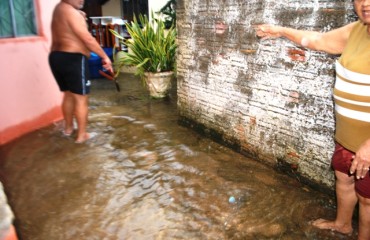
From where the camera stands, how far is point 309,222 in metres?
2.56

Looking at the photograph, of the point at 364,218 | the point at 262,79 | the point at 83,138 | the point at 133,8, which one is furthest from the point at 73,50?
the point at 133,8

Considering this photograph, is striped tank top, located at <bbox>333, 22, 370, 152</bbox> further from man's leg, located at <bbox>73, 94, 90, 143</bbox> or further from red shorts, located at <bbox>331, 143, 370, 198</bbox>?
man's leg, located at <bbox>73, 94, 90, 143</bbox>

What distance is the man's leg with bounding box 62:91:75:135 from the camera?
167 inches

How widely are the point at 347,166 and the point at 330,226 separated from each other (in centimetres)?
66

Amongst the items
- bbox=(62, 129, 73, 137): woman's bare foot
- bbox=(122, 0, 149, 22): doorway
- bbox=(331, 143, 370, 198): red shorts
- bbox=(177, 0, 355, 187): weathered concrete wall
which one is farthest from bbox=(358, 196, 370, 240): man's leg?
bbox=(122, 0, 149, 22): doorway

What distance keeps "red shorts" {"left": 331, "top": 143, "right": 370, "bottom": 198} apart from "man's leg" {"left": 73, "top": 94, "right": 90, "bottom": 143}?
10.3 feet

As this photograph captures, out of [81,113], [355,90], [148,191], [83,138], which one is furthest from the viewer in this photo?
[83,138]

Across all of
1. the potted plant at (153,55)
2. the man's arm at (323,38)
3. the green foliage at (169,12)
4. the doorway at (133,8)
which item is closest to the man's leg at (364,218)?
the man's arm at (323,38)

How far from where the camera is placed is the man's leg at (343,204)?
2199 mm

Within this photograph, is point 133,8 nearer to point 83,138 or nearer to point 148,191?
point 83,138

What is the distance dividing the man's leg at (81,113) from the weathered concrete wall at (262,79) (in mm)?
1503

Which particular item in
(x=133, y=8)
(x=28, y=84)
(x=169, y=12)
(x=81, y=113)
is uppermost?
(x=133, y=8)

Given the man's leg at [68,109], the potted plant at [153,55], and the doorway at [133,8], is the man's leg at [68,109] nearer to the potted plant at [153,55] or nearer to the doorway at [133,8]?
the potted plant at [153,55]

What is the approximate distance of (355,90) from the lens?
5.91 feet
